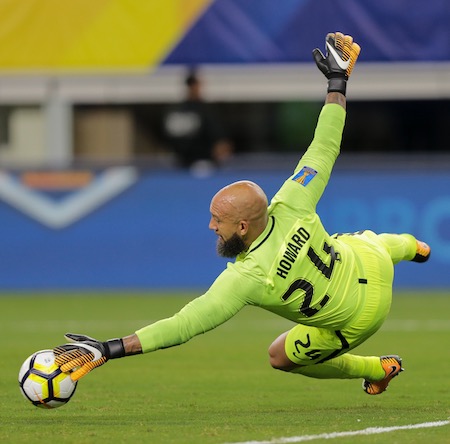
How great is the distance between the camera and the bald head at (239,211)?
26.1 ft

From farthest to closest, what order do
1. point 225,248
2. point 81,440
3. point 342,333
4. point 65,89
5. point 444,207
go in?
point 65,89
point 444,207
point 342,333
point 225,248
point 81,440

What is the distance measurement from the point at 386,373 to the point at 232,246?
1853 mm

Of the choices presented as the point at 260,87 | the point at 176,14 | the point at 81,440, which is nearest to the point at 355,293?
the point at 81,440

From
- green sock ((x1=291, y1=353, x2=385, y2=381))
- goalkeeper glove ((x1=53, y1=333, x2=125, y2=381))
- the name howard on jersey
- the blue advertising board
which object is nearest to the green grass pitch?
green sock ((x1=291, y1=353, x2=385, y2=381))

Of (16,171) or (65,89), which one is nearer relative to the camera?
(16,171)

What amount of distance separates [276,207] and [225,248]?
18.9 inches

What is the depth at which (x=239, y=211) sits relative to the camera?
26.1 ft

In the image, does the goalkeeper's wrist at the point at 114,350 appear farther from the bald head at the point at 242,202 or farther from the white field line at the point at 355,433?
the bald head at the point at 242,202

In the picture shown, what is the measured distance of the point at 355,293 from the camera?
8.48 metres

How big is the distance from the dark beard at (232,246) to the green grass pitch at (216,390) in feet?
3.61

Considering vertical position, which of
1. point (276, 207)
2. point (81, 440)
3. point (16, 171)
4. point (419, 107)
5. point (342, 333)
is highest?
point (419, 107)

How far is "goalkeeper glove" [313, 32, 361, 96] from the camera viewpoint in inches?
344

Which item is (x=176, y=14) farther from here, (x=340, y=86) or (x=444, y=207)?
(x=340, y=86)

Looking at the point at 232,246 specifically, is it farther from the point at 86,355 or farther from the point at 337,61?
the point at 337,61
